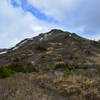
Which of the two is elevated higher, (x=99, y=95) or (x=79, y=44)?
(x=79, y=44)

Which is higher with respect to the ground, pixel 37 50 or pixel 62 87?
pixel 37 50

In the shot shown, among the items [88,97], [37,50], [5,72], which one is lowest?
[88,97]

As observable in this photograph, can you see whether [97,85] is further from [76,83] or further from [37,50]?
[37,50]

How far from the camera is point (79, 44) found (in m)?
64.0

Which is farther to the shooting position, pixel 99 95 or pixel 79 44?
pixel 79 44

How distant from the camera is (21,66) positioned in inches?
938

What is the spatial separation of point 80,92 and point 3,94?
3.40 m

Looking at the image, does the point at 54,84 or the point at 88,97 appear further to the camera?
the point at 54,84

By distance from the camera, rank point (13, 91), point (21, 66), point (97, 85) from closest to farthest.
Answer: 1. point (13, 91)
2. point (97, 85)
3. point (21, 66)

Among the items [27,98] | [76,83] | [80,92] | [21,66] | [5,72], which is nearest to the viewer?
[27,98]

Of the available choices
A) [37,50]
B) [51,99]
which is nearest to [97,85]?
[51,99]

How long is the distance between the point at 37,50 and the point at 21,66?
3558 centimetres

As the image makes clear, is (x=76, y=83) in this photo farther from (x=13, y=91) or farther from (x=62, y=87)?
(x=13, y=91)

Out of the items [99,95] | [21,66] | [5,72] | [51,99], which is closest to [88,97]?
[99,95]
